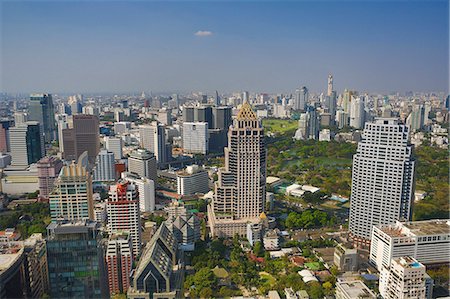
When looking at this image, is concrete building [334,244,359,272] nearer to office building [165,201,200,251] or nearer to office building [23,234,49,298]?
office building [165,201,200,251]

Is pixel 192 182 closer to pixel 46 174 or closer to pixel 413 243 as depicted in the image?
pixel 46 174

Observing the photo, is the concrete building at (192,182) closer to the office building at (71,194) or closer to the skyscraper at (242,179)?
the skyscraper at (242,179)

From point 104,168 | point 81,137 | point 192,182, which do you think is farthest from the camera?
point 81,137

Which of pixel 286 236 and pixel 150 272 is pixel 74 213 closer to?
pixel 150 272

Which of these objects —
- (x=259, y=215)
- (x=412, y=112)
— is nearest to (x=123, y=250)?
(x=259, y=215)

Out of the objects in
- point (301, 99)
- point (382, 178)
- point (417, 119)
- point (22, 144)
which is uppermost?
point (301, 99)

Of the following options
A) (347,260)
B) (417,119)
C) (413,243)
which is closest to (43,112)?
(347,260)
